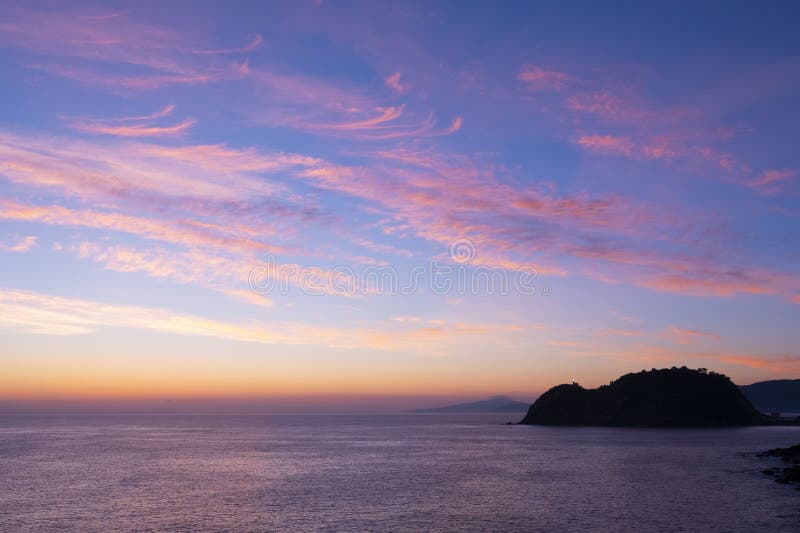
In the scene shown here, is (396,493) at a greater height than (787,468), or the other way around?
(787,468)

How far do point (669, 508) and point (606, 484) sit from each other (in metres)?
17.3

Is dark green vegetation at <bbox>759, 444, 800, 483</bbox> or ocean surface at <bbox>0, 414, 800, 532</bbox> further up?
dark green vegetation at <bbox>759, 444, 800, 483</bbox>

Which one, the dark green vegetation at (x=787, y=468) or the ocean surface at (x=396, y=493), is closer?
the ocean surface at (x=396, y=493)

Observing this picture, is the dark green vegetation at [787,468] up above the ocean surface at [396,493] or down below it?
above

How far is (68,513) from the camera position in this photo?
5703 cm

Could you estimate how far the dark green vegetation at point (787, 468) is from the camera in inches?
2911

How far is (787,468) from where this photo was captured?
275ft

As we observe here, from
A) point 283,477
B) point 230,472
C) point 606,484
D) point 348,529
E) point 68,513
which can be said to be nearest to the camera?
point 348,529

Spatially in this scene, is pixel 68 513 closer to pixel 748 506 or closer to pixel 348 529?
pixel 348 529

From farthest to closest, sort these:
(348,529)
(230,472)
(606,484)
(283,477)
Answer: (230,472) → (283,477) → (606,484) → (348,529)

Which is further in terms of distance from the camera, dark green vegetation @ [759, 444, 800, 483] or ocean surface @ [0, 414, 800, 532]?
dark green vegetation @ [759, 444, 800, 483]

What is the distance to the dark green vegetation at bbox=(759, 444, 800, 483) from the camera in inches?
2911

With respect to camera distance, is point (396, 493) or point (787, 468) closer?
point (396, 493)

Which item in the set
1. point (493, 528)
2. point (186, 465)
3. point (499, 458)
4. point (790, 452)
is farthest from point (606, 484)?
point (186, 465)
